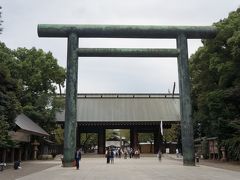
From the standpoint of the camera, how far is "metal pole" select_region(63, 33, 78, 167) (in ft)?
80.0

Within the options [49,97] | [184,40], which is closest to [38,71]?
[49,97]

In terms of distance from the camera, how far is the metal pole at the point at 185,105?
24812 mm

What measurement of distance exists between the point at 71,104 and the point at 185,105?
8.01 metres

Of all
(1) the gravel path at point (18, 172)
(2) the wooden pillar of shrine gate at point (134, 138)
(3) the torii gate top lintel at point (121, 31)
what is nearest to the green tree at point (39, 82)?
(2) the wooden pillar of shrine gate at point (134, 138)

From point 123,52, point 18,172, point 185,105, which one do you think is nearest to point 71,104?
point 123,52

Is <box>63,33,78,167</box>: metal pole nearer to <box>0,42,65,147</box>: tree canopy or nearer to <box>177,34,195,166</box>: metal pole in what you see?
<box>177,34,195,166</box>: metal pole

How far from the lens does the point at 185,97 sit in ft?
83.9

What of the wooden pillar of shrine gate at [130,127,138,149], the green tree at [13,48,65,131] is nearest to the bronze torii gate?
the green tree at [13,48,65,131]

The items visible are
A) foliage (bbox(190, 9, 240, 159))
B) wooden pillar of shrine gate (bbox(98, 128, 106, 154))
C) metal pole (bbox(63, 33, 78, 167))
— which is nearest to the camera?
metal pole (bbox(63, 33, 78, 167))

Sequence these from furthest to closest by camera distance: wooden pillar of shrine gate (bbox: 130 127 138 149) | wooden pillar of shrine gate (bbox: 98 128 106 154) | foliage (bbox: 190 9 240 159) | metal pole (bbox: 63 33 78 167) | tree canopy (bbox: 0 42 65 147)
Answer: wooden pillar of shrine gate (bbox: 98 128 106 154) → wooden pillar of shrine gate (bbox: 130 127 138 149) → tree canopy (bbox: 0 42 65 147) → foliage (bbox: 190 9 240 159) → metal pole (bbox: 63 33 78 167)

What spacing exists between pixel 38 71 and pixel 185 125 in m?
24.7

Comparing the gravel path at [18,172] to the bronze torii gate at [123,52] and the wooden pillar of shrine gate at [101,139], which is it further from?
the wooden pillar of shrine gate at [101,139]

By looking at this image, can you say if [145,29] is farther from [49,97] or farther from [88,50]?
[49,97]

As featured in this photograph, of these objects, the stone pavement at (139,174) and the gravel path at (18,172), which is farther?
the gravel path at (18,172)
